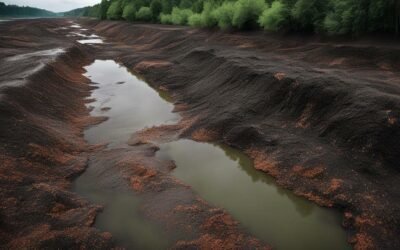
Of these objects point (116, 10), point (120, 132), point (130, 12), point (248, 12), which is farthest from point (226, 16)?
point (116, 10)

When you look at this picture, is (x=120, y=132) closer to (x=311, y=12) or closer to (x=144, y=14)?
(x=311, y=12)

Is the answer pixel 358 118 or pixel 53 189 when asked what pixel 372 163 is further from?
pixel 53 189

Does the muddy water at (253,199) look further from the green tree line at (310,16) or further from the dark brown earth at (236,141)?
the green tree line at (310,16)

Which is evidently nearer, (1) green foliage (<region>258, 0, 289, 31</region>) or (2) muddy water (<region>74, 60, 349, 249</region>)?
(2) muddy water (<region>74, 60, 349, 249</region>)

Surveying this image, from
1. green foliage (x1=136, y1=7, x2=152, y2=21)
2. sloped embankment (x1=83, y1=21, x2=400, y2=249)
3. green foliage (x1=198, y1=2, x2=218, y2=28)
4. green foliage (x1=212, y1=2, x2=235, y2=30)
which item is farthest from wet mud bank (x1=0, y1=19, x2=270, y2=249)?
green foliage (x1=136, y1=7, x2=152, y2=21)

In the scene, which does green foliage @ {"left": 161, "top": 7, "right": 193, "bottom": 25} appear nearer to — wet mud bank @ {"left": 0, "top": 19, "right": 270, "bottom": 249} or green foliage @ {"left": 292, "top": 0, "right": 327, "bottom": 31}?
green foliage @ {"left": 292, "top": 0, "right": 327, "bottom": 31}

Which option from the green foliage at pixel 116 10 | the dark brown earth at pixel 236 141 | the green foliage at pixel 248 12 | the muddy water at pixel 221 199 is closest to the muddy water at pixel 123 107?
the muddy water at pixel 221 199
